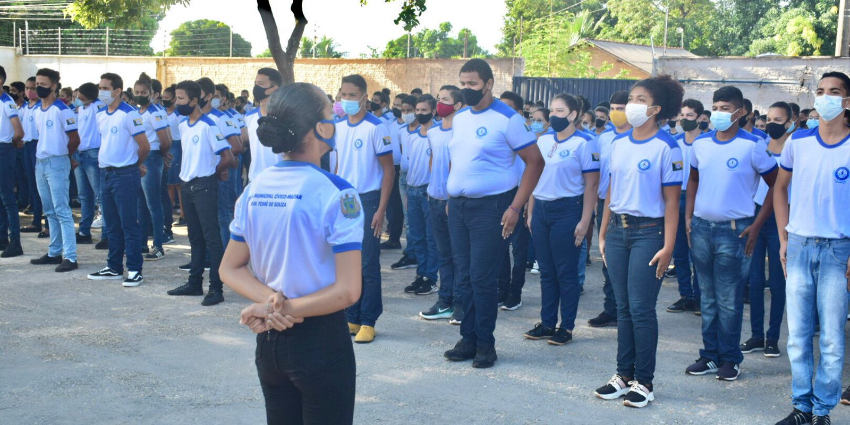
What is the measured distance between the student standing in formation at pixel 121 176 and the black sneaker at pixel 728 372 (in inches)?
231

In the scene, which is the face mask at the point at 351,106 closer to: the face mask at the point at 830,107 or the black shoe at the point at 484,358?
the black shoe at the point at 484,358

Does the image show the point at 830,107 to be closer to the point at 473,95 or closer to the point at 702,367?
the point at 702,367

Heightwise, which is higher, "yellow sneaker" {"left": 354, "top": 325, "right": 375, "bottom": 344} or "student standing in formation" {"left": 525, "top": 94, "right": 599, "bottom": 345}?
"student standing in formation" {"left": 525, "top": 94, "right": 599, "bottom": 345}

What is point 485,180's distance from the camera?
231 inches

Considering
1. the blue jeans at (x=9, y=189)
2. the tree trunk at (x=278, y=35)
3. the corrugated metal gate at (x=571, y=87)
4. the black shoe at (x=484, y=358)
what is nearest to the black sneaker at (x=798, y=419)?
the black shoe at (x=484, y=358)

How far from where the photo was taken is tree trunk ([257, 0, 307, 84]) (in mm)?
15406

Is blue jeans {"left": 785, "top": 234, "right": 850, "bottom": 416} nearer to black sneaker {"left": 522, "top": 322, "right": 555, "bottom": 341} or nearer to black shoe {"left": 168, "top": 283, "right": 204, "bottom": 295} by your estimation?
black sneaker {"left": 522, "top": 322, "right": 555, "bottom": 341}

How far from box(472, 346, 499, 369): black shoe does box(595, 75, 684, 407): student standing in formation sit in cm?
91

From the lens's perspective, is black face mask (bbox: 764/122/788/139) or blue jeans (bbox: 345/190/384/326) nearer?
blue jeans (bbox: 345/190/384/326)

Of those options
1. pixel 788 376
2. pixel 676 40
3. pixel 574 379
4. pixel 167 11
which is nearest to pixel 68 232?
pixel 574 379

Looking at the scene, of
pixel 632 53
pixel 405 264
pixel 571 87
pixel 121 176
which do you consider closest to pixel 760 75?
pixel 571 87

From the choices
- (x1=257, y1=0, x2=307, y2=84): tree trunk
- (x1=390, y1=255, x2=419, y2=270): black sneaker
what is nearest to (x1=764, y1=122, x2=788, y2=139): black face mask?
(x1=390, y1=255, x2=419, y2=270): black sneaker

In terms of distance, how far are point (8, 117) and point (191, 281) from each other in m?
3.88

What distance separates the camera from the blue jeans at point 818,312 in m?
4.75
